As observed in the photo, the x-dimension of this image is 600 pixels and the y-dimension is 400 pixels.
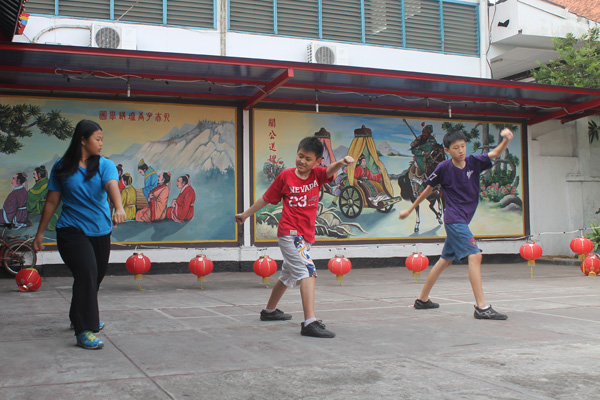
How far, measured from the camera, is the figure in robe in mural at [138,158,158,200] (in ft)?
40.3

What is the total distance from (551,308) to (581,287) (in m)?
2.66

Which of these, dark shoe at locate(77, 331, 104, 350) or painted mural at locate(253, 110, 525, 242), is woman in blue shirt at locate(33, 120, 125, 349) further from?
painted mural at locate(253, 110, 525, 242)

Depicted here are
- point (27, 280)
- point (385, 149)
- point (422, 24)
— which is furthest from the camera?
point (422, 24)

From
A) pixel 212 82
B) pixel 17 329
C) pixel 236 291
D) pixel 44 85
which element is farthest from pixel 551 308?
pixel 44 85

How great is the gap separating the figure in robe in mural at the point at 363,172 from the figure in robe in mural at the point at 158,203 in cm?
426

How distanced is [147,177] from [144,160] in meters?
0.35

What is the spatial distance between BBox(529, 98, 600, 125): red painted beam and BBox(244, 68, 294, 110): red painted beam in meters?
7.46

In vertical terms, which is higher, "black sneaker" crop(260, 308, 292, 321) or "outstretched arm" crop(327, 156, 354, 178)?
"outstretched arm" crop(327, 156, 354, 178)

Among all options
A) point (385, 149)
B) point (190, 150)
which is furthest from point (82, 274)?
point (385, 149)

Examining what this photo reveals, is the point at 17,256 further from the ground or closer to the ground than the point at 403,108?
closer to the ground

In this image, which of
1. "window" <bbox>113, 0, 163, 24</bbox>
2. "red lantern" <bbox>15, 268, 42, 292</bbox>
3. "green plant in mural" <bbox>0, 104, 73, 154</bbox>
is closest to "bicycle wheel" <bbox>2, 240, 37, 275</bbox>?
"green plant in mural" <bbox>0, 104, 73, 154</bbox>

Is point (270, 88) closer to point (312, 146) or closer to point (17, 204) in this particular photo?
point (17, 204)

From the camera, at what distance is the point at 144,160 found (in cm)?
1232

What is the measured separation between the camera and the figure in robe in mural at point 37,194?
453 inches
